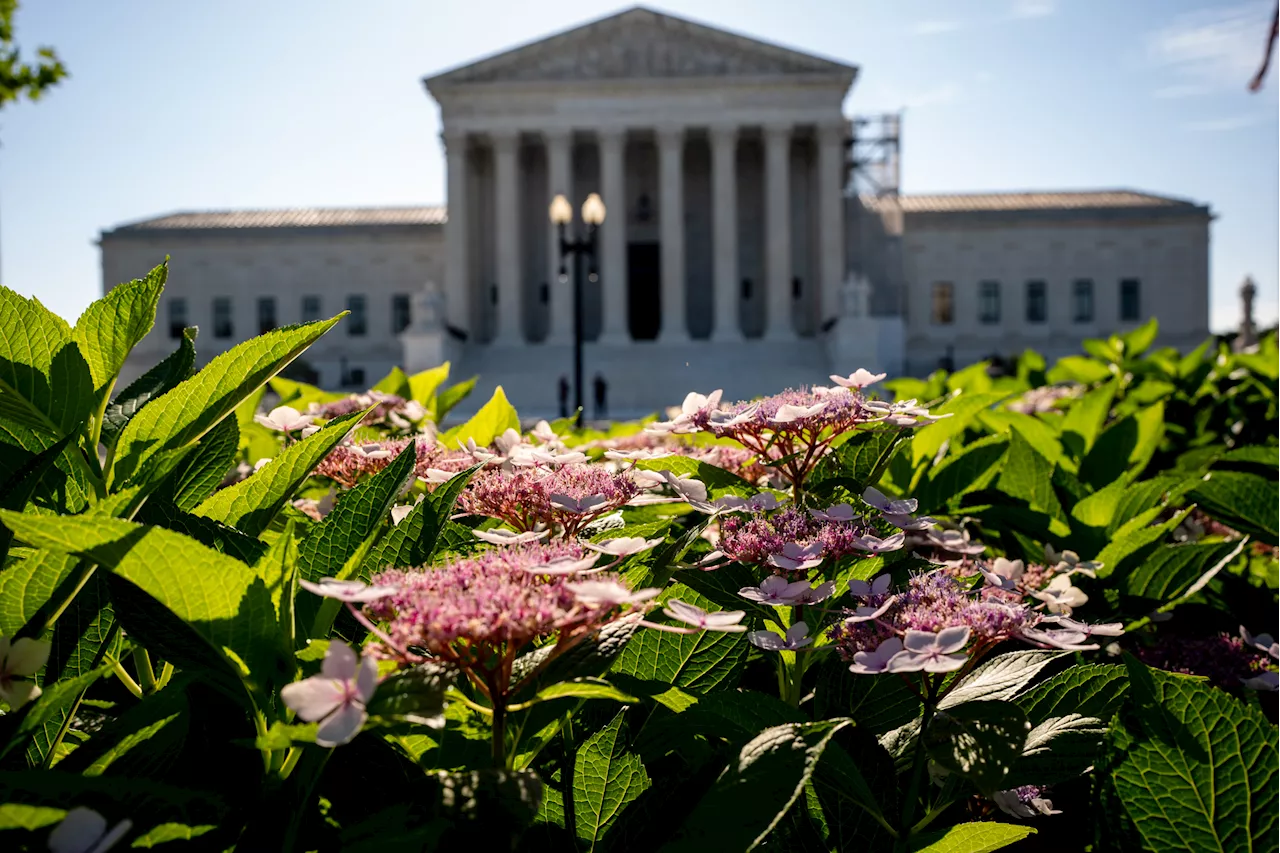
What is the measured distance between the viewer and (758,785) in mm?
1001

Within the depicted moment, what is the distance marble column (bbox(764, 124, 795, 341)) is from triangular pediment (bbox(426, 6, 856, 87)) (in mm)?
2453

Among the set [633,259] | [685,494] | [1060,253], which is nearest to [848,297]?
[633,259]

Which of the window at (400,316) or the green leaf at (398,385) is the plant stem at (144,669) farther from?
the window at (400,316)

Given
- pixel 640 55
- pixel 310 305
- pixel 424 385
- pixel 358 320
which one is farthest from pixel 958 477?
pixel 310 305

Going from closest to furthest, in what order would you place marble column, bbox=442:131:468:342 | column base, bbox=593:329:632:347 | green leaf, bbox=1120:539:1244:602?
green leaf, bbox=1120:539:1244:602
column base, bbox=593:329:632:347
marble column, bbox=442:131:468:342

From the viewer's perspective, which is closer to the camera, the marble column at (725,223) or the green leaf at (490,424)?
the green leaf at (490,424)

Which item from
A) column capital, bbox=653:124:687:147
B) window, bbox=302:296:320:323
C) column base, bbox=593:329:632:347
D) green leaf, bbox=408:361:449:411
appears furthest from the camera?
window, bbox=302:296:320:323

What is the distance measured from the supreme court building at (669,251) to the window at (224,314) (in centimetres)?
9

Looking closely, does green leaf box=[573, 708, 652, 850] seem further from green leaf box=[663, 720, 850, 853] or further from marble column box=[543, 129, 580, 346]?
marble column box=[543, 129, 580, 346]

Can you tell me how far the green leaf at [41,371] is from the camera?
4.11 feet

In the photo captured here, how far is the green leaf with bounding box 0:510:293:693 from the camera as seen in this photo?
3.12 feet

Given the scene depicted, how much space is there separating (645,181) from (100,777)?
4110 cm

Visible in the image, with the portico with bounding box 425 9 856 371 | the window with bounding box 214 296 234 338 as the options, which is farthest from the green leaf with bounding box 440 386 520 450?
the window with bounding box 214 296 234 338

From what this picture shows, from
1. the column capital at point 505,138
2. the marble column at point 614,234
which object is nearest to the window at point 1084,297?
the marble column at point 614,234
